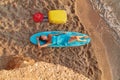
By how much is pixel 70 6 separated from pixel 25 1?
0.62m

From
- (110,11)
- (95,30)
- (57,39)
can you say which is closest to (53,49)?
(57,39)

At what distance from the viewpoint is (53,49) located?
4703mm

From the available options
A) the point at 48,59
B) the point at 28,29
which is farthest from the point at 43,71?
the point at 28,29

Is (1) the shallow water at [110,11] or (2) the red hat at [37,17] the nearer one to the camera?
(2) the red hat at [37,17]

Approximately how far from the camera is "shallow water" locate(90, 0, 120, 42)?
197 inches

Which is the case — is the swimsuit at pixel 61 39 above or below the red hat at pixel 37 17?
below

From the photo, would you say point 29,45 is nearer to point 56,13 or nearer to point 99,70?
point 56,13

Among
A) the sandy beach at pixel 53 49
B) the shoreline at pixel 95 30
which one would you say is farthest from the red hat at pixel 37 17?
the shoreline at pixel 95 30

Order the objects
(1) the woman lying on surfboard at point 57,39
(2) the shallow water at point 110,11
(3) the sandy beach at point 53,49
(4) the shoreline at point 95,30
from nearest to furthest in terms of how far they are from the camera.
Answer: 1. (3) the sandy beach at point 53,49
2. (1) the woman lying on surfboard at point 57,39
3. (4) the shoreline at point 95,30
4. (2) the shallow water at point 110,11

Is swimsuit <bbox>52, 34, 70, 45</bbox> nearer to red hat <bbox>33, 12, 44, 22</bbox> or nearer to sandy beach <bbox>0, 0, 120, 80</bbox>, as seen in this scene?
sandy beach <bbox>0, 0, 120, 80</bbox>

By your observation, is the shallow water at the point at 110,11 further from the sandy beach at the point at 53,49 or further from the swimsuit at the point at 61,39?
the swimsuit at the point at 61,39

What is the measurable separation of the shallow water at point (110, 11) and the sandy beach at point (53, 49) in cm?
7

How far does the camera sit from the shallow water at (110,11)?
4992 mm

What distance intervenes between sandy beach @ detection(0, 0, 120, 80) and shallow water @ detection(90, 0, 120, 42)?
0.07 m
